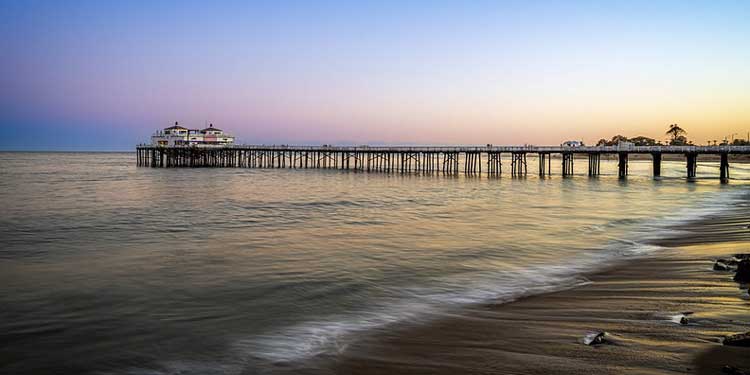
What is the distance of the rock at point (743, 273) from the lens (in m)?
8.95

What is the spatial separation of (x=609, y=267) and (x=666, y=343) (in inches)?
255

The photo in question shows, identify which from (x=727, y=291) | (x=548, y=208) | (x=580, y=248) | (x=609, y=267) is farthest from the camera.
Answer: (x=548, y=208)

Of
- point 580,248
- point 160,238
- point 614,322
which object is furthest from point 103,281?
point 580,248

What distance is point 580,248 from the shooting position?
15516 millimetres

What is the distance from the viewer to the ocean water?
23.9 ft

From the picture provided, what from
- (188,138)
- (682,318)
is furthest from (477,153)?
(682,318)

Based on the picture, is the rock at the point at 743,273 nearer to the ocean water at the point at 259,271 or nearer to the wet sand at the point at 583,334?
the wet sand at the point at 583,334

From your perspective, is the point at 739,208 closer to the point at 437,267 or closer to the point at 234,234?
the point at 437,267

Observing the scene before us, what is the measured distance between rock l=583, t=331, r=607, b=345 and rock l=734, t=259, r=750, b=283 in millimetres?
3928

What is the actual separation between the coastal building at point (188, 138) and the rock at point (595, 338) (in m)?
85.2

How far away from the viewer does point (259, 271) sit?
1249 cm

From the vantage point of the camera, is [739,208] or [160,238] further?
[739,208]

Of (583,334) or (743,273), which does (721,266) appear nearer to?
(743,273)

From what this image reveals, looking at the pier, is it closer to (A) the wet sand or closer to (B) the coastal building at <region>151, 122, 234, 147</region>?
(B) the coastal building at <region>151, 122, 234, 147</region>
